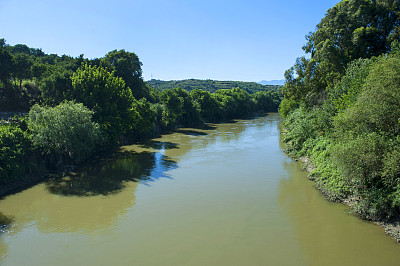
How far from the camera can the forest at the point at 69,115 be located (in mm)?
23672

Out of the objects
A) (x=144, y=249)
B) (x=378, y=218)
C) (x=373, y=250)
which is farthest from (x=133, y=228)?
(x=378, y=218)

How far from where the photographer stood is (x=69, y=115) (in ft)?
84.6

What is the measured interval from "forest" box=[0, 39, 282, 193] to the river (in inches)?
104

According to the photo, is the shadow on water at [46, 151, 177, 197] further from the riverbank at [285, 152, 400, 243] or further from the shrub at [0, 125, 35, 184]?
the riverbank at [285, 152, 400, 243]

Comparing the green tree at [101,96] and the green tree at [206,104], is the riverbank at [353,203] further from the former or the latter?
the green tree at [206,104]

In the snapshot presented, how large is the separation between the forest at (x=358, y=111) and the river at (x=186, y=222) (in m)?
1.80

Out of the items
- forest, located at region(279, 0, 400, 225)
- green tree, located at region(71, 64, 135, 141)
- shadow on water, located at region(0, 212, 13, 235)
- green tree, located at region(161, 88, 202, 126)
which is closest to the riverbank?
forest, located at region(279, 0, 400, 225)

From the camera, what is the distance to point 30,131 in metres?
25.4

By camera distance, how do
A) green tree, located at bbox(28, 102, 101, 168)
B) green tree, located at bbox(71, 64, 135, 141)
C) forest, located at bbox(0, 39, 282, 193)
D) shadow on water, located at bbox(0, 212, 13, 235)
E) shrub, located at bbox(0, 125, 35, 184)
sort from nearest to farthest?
1. shadow on water, located at bbox(0, 212, 13, 235)
2. shrub, located at bbox(0, 125, 35, 184)
3. forest, located at bbox(0, 39, 282, 193)
4. green tree, located at bbox(28, 102, 101, 168)
5. green tree, located at bbox(71, 64, 135, 141)

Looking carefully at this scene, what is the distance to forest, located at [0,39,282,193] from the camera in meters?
23.7

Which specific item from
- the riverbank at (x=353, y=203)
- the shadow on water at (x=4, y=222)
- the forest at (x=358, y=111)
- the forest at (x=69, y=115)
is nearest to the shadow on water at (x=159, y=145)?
the forest at (x=69, y=115)

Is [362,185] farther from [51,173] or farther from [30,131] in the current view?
[30,131]

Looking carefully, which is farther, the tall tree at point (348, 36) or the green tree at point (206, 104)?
the green tree at point (206, 104)

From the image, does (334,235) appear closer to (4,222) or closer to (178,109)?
(4,222)
